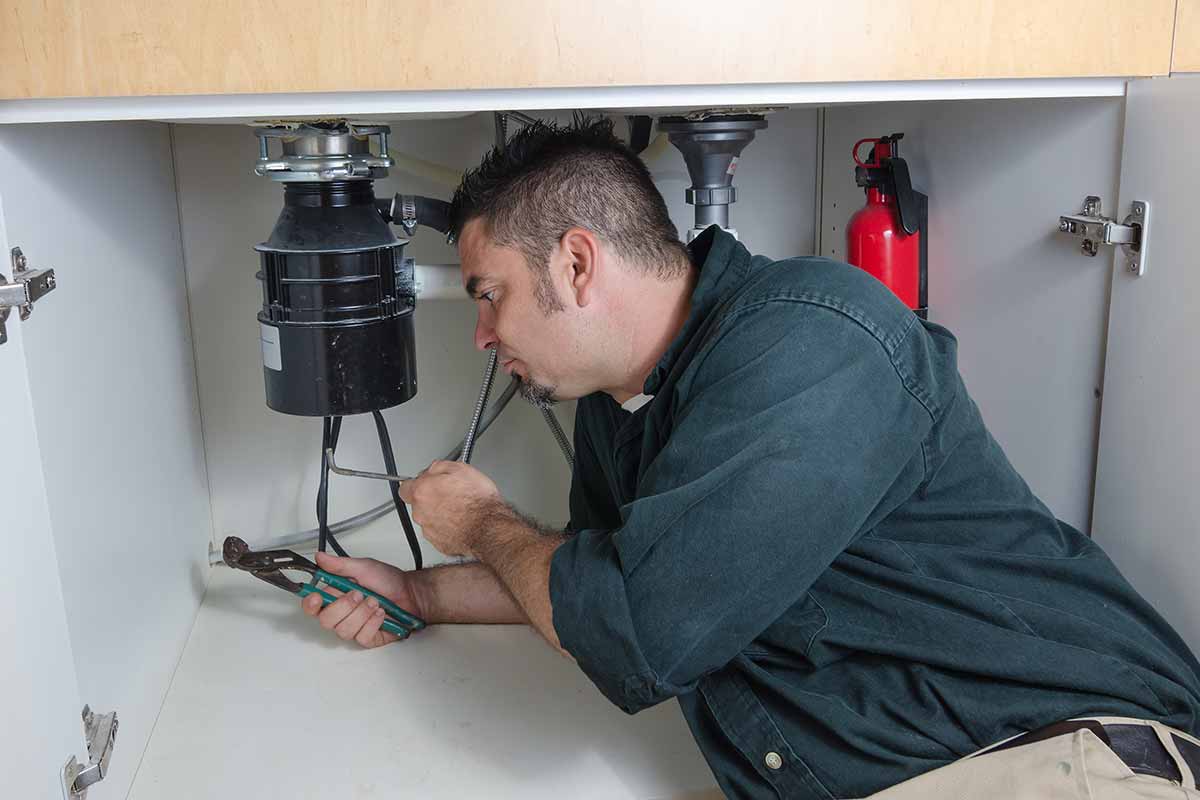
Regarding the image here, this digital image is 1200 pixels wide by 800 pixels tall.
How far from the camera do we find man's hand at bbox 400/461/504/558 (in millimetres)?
1115

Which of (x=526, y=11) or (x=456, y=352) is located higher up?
(x=526, y=11)

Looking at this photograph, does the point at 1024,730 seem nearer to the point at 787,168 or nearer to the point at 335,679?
the point at 335,679

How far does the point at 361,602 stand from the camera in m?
1.37

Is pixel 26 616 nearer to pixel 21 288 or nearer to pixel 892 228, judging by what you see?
pixel 21 288

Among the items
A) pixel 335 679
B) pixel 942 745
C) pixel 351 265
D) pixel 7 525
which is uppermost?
pixel 351 265

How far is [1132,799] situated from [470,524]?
1.97 feet

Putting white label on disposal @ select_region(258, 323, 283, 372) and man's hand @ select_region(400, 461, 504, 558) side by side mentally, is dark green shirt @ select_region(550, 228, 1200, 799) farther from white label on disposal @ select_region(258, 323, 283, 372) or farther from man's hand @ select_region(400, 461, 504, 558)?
white label on disposal @ select_region(258, 323, 283, 372)

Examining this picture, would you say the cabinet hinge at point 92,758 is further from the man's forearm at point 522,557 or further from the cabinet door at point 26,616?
the man's forearm at point 522,557

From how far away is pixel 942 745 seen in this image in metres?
0.93

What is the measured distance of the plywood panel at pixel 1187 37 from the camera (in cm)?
96

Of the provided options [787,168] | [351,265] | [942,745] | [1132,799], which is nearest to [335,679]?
[351,265]

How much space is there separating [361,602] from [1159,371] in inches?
35.1

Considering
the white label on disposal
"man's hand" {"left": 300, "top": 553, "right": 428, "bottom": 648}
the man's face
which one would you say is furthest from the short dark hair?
"man's hand" {"left": 300, "top": 553, "right": 428, "bottom": 648}

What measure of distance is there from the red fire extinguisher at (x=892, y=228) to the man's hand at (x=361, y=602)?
2.26 feet
